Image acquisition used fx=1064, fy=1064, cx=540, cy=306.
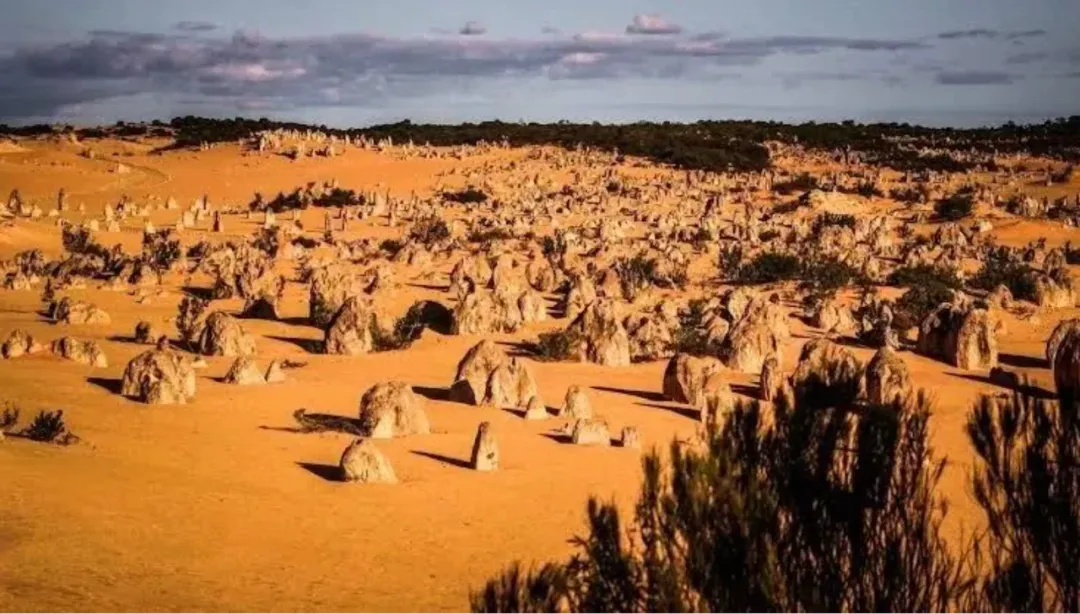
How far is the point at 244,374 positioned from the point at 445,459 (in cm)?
460

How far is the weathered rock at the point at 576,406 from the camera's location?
13828mm

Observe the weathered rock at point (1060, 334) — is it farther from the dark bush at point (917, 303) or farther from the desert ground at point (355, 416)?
the dark bush at point (917, 303)

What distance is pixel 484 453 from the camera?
37.6ft

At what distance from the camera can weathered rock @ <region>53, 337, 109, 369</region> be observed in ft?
52.7

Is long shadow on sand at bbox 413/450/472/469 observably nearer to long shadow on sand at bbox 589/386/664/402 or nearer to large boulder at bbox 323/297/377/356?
long shadow on sand at bbox 589/386/664/402

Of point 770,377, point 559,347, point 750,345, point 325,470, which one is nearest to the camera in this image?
Result: point 325,470

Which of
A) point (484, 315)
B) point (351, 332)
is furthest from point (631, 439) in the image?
point (484, 315)

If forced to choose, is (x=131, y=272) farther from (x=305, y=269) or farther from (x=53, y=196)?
(x=53, y=196)

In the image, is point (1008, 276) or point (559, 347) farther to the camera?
point (1008, 276)

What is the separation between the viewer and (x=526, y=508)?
1023cm

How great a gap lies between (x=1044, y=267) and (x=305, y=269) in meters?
18.1

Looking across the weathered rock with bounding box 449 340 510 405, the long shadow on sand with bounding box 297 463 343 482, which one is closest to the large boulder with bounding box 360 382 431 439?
the long shadow on sand with bounding box 297 463 343 482

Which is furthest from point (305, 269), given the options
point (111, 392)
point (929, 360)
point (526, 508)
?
point (526, 508)

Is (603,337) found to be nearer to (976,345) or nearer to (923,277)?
(976,345)
